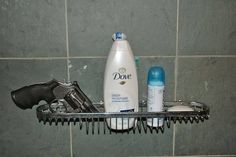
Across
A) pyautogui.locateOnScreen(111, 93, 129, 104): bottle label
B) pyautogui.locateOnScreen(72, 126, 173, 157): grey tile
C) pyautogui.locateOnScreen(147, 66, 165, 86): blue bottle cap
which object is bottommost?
pyautogui.locateOnScreen(72, 126, 173, 157): grey tile

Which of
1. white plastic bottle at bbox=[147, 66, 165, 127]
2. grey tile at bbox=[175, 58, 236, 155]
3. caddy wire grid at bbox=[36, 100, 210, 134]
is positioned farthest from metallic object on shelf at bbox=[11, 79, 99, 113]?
grey tile at bbox=[175, 58, 236, 155]

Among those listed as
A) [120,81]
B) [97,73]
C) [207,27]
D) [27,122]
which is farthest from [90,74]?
[207,27]

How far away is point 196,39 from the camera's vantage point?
2.02 ft

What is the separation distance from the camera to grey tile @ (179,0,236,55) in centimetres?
60

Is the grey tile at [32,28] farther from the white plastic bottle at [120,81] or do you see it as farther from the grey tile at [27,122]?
the white plastic bottle at [120,81]

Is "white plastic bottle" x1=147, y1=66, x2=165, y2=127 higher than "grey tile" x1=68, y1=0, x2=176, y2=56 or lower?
lower

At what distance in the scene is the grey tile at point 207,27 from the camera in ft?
1.98

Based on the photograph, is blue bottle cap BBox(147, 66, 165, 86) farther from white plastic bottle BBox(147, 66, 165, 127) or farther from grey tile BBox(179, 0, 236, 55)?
grey tile BBox(179, 0, 236, 55)

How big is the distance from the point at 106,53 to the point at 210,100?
32cm

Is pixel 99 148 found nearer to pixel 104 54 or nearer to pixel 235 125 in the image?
pixel 104 54

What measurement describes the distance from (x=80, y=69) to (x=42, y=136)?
0.22m

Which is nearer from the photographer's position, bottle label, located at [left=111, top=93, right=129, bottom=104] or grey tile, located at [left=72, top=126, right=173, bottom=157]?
bottle label, located at [left=111, top=93, right=129, bottom=104]

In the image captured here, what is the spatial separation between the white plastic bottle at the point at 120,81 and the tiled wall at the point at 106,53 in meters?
0.08

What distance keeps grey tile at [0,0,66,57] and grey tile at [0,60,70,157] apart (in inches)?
1.2
